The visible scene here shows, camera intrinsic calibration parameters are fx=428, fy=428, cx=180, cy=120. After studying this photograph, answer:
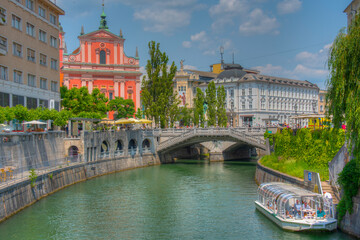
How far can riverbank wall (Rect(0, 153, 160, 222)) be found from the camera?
3016 centimetres

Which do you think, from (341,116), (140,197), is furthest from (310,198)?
(140,197)

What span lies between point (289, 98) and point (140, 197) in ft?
270

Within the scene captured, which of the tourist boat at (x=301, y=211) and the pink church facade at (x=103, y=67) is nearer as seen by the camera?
the tourist boat at (x=301, y=211)

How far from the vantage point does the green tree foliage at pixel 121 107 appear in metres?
84.1

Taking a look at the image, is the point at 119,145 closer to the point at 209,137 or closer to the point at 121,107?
the point at 209,137

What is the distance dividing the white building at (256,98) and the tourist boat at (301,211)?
2929 inches

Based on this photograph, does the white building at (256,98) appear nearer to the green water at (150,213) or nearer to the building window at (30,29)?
the green water at (150,213)

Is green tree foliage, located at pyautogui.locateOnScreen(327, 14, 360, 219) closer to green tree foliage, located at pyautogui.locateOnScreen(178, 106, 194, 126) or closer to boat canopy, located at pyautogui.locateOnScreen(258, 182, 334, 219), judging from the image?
boat canopy, located at pyautogui.locateOnScreen(258, 182, 334, 219)

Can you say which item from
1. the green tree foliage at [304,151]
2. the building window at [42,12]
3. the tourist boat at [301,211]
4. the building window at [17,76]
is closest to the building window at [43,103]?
the building window at [17,76]

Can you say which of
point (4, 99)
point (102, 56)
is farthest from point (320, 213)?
point (102, 56)

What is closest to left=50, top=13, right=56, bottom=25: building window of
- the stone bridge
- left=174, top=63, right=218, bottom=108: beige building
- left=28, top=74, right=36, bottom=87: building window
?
left=28, top=74, right=36, bottom=87: building window

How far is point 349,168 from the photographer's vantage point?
25.1 m

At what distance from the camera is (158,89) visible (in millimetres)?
70562

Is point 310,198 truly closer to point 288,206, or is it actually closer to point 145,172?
point 288,206
